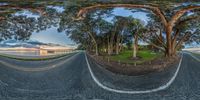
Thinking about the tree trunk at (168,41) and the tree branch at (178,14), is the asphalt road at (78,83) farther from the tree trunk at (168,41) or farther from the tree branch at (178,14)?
the tree branch at (178,14)

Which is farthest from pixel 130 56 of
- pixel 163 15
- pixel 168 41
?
pixel 163 15

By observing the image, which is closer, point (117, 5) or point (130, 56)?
point (117, 5)

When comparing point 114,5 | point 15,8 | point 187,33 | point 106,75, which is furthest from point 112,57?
point 15,8

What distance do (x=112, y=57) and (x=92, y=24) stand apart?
0.40m

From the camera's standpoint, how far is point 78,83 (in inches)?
157

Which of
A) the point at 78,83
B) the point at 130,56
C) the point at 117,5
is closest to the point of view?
the point at 117,5

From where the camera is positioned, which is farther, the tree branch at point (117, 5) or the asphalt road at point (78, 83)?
the asphalt road at point (78, 83)

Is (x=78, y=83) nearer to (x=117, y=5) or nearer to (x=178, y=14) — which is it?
(x=117, y=5)

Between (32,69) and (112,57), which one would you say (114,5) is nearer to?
(112,57)

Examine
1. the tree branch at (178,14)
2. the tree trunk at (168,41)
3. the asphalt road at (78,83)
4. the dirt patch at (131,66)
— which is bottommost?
the asphalt road at (78,83)

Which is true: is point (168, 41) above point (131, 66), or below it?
above

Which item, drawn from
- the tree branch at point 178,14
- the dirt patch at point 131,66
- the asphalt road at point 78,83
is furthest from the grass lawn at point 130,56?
the tree branch at point 178,14

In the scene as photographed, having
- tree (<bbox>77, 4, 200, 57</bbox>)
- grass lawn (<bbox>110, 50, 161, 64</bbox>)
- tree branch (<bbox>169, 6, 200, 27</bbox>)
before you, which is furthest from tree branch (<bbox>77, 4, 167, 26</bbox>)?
grass lawn (<bbox>110, 50, 161, 64</bbox>)

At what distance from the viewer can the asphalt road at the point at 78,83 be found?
3996 millimetres
